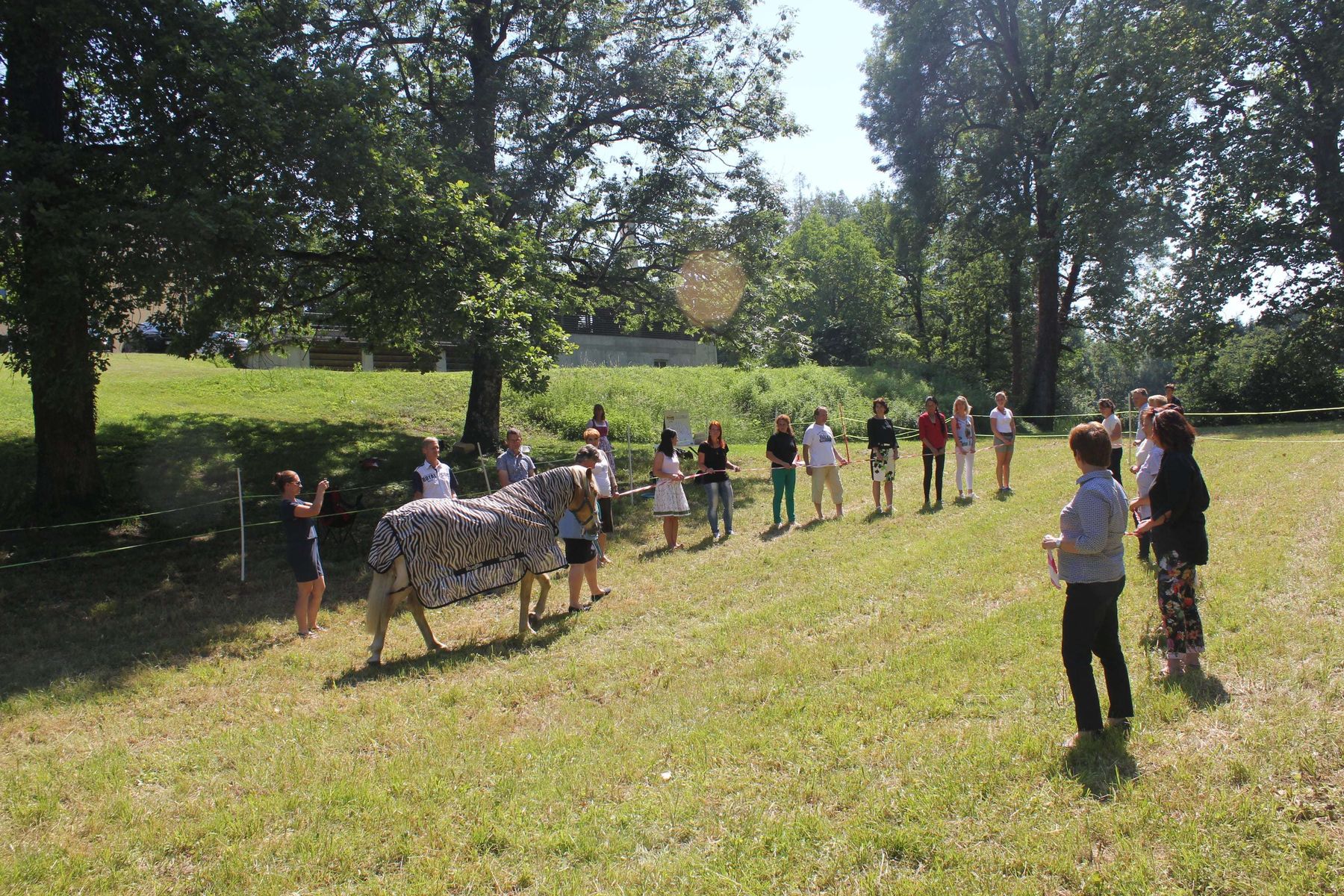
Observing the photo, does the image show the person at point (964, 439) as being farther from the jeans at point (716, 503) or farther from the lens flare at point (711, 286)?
the lens flare at point (711, 286)

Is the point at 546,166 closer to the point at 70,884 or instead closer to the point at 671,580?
the point at 671,580

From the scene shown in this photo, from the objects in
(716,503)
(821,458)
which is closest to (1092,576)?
(716,503)

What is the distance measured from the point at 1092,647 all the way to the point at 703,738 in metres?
2.32

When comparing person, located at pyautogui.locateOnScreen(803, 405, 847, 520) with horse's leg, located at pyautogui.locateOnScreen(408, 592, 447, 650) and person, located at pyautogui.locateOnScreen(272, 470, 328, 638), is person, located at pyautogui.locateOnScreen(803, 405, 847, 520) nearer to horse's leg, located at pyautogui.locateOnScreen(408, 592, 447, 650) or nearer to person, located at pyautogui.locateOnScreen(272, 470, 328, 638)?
horse's leg, located at pyautogui.locateOnScreen(408, 592, 447, 650)

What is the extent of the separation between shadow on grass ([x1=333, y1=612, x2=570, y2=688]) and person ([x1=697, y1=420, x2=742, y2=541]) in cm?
429

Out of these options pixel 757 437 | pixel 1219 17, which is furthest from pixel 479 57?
pixel 1219 17

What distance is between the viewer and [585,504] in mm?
8336

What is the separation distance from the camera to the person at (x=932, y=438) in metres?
12.6

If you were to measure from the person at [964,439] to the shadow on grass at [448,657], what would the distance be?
7.48 m

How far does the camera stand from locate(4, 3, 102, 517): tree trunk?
29.9 feet

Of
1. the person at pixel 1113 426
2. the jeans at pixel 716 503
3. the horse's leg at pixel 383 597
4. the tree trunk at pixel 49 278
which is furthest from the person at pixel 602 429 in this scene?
the tree trunk at pixel 49 278

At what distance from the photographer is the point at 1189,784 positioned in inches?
156

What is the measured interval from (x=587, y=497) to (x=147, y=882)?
4.91 metres

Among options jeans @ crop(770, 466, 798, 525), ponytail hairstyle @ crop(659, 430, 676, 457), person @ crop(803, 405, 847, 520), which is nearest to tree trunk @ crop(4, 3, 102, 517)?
ponytail hairstyle @ crop(659, 430, 676, 457)
